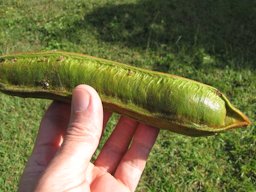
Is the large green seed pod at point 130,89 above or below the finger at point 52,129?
above

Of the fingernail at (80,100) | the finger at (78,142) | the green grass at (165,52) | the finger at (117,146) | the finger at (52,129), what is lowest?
the green grass at (165,52)

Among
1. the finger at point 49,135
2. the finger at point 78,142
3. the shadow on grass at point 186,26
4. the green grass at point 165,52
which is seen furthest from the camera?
the shadow on grass at point 186,26

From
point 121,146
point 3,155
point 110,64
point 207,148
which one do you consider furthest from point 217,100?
point 3,155

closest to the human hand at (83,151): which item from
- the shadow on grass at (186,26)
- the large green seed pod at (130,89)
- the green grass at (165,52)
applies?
the large green seed pod at (130,89)

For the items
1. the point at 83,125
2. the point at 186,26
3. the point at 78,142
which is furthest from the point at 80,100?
the point at 186,26

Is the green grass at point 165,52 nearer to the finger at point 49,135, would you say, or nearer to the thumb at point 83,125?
the finger at point 49,135

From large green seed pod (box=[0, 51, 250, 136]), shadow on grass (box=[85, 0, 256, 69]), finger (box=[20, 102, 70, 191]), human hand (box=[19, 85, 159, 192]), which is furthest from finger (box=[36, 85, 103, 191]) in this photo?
shadow on grass (box=[85, 0, 256, 69])

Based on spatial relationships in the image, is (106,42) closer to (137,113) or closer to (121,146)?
(121,146)
